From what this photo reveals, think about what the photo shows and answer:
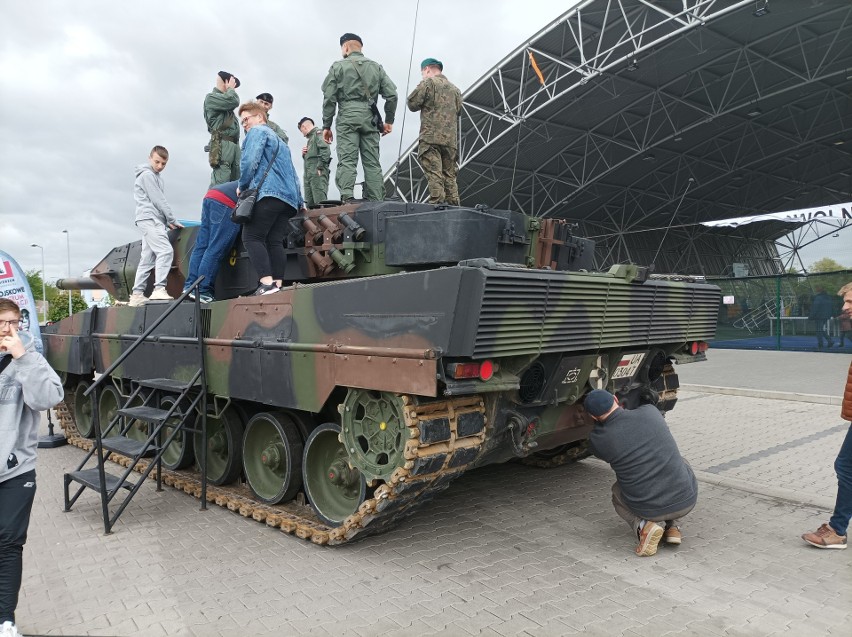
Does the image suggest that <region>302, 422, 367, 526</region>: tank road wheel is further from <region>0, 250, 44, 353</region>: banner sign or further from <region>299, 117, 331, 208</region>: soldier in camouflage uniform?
<region>299, 117, 331, 208</region>: soldier in camouflage uniform

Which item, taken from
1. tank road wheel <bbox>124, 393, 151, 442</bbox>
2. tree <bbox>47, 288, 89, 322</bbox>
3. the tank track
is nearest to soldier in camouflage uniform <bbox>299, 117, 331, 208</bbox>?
tank road wheel <bbox>124, 393, 151, 442</bbox>

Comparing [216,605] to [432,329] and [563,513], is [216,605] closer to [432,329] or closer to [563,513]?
[432,329]

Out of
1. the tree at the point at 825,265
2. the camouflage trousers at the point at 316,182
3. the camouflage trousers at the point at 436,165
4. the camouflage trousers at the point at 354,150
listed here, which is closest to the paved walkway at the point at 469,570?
the camouflage trousers at the point at 436,165

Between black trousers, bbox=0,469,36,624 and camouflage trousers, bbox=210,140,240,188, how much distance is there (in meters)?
6.83

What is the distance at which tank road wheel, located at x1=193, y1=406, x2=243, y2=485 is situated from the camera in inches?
257

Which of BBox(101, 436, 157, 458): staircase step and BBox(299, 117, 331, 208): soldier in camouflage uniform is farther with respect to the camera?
BBox(299, 117, 331, 208): soldier in camouflage uniform

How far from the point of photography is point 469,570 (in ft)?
15.5

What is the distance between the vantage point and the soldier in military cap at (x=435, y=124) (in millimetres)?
7395

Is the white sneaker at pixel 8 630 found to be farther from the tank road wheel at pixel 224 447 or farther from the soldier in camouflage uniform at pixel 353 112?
the soldier in camouflage uniform at pixel 353 112

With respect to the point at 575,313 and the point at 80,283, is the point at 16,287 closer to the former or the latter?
the point at 80,283

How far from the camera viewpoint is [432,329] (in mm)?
4316

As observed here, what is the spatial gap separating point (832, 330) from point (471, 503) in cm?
1484

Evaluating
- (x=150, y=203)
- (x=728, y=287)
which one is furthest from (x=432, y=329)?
(x=728, y=287)

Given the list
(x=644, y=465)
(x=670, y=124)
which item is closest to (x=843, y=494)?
(x=644, y=465)
